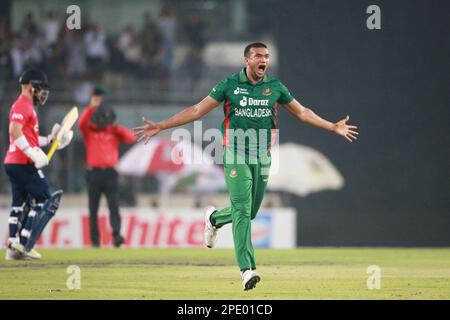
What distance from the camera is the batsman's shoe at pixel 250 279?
10273 millimetres

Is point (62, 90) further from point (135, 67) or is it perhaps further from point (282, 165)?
point (282, 165)

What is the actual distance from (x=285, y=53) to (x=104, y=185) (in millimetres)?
8518

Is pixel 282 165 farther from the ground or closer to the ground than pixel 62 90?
closer to the ground

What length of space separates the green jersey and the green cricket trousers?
19cm

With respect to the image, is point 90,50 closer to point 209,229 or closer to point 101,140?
point 101,140

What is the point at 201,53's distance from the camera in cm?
2794

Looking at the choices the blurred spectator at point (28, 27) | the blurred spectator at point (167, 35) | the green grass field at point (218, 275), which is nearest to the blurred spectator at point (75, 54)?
the blurred spectator at point (28, 27)

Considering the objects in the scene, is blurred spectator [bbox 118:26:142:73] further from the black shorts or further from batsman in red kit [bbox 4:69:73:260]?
the black shorts

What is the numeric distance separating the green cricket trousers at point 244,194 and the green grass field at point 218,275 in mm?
418

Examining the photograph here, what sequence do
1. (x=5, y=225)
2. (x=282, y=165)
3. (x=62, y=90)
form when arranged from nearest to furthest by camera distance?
(x=5, y=225) → (x=282, y=165) → (x=62, y=90)
